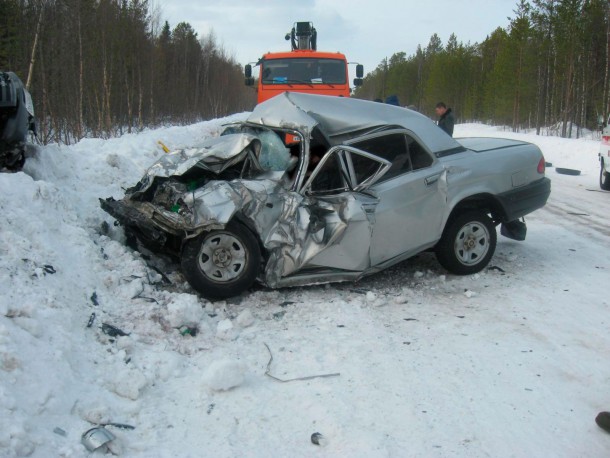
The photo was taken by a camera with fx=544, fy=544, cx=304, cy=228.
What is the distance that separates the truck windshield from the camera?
12.3 meters

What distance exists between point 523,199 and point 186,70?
4189 centimetres

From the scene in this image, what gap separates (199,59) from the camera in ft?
157

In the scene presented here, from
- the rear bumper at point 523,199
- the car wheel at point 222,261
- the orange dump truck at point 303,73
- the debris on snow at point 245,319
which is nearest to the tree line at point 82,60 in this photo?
the orange dump truck at point 303,73

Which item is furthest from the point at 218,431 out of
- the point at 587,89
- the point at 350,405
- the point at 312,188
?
the point at 587,89

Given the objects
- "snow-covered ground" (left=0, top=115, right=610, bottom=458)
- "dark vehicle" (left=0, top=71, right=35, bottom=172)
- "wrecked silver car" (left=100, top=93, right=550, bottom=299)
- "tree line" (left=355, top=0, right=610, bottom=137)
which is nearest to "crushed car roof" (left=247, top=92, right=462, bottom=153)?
"wrecked silver car" (left=100, top=93, right=550, bottom=299)

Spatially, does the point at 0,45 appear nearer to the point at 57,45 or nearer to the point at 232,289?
the point at 57,45

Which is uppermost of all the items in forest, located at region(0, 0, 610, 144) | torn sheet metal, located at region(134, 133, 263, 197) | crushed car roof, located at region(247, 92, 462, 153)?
forest, located at region(0, 0, 610, 144)

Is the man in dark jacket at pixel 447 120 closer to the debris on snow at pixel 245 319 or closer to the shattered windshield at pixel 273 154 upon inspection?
the shattered windshield at pixel 273 154

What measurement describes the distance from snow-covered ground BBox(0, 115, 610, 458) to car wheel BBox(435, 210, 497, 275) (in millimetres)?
147

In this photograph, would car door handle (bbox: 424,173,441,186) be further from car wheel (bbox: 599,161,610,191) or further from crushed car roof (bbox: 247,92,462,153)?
car wheel (bbox: 599,161,610,191)

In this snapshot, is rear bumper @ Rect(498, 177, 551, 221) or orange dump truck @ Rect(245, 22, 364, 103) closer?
rear bumper @ Rect(498, 177, 551, 221)

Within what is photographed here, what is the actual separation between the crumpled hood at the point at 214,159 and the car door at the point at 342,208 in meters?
0.75

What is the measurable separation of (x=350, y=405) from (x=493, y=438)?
34.4 inches

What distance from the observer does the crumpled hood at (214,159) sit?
5.67 meters
